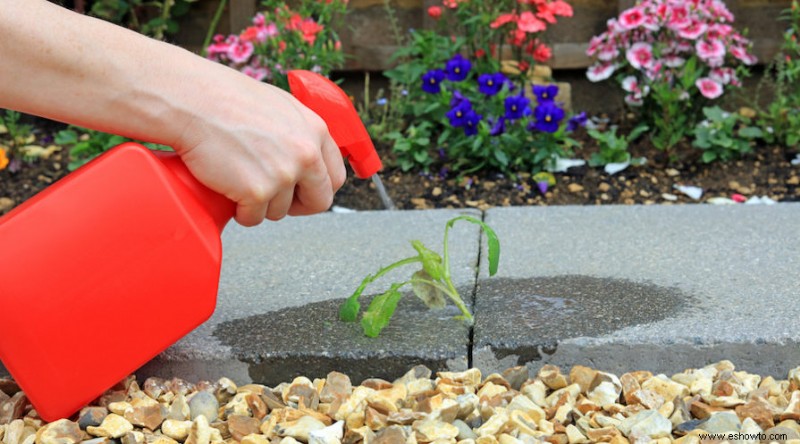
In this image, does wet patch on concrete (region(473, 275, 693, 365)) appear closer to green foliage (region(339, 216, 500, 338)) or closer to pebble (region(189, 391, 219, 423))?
green foliage (region(339, 216, 500, 338))

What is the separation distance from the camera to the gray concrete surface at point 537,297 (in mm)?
1260

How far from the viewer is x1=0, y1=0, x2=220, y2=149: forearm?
1.05m

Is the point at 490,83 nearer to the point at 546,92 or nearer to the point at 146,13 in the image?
the point at 546,92

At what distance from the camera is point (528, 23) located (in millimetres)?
2598

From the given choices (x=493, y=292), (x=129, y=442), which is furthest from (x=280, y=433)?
(x=493, y=292)

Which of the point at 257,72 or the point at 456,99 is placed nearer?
the point at 456,99

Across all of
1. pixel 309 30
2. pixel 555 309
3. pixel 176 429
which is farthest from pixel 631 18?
pixel 176 429

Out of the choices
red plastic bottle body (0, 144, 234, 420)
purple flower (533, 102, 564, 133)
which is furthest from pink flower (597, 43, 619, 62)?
red plastic bottle body (0, 144, 234, 420)

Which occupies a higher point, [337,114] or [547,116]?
[337,114]

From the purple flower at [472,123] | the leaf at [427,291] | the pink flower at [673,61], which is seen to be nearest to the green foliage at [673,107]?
the pink flower at [673,61]

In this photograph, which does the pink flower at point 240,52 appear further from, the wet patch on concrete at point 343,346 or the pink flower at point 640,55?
the wet patch on concrete at point 343,346

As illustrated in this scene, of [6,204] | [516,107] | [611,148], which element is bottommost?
[6,204]

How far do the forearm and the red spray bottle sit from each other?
0.06 meters

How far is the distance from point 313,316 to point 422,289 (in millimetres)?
172
